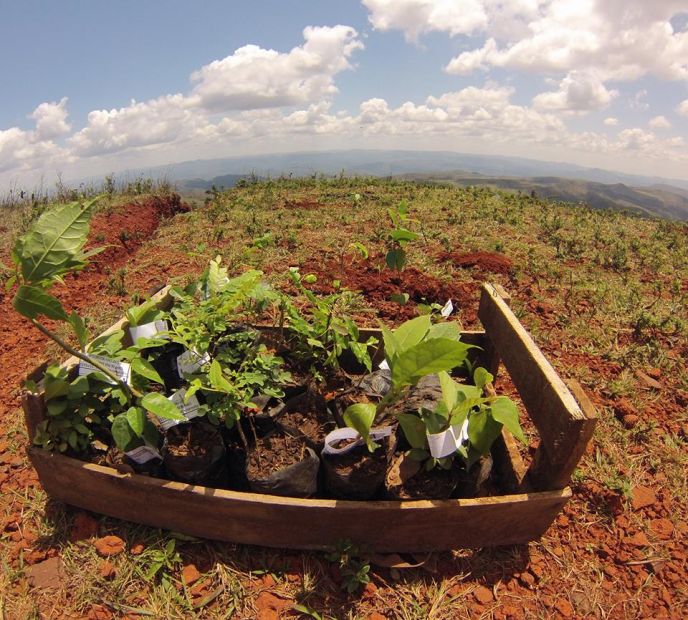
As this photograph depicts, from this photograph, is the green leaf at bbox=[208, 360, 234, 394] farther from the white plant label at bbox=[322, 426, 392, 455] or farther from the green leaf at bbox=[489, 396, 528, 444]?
the green leaf at bbox=[489, 396, 528, 444]

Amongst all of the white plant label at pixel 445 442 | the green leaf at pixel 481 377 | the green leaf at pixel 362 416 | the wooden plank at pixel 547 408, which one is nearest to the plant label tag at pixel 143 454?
the green leaf at pixel 362 416

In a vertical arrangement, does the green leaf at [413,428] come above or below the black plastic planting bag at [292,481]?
above

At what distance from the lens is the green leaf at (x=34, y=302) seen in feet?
4.31

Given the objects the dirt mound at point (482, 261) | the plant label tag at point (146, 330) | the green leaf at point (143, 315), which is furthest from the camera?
the dirt mound at point (482, 261)

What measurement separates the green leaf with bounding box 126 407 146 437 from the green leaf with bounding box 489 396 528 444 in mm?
1317

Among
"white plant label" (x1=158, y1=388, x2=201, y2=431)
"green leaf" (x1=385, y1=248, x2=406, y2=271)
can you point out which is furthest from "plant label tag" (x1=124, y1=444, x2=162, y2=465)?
"green leaf" (x1=385, y1=248, x2=406, y2=271)

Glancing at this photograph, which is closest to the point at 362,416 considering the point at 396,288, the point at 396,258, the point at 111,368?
the point at 111,368

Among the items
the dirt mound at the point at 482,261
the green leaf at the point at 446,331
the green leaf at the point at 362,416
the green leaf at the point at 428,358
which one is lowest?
the dirt mound at the point at 482,261

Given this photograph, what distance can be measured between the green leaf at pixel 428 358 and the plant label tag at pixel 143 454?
1152mm

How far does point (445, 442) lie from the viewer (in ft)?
5.28

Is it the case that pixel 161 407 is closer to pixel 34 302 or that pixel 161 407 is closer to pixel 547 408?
pixel 34 302

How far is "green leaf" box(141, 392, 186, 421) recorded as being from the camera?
4.82 feet

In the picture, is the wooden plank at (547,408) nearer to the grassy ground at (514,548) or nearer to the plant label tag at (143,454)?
the grassy ground at (514,548)

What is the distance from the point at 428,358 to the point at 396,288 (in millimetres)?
3083
